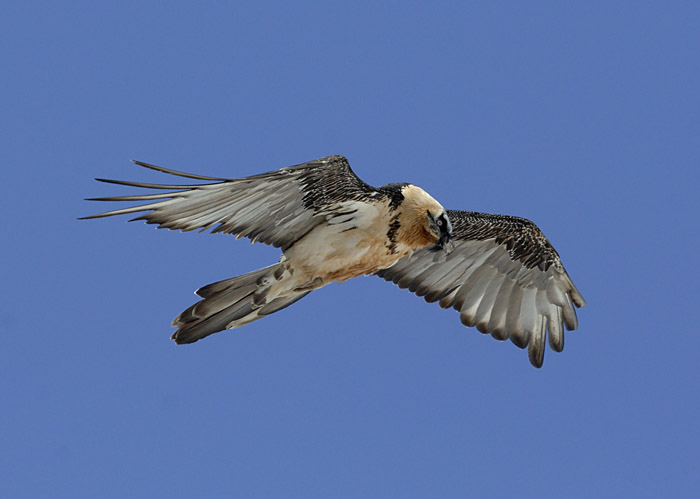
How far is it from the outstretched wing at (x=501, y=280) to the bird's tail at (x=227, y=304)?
2.33 m

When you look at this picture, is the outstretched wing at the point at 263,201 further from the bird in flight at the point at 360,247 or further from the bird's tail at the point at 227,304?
the bird's tail at the point at 227,304

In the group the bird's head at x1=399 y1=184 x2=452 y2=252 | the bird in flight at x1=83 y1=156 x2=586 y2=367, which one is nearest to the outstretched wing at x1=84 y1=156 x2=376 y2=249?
the bird in flight at x1=83 y1=156 x2=586 y2=367

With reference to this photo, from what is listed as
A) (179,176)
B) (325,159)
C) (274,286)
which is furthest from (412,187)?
(179,176)

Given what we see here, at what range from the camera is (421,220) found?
9.78 m

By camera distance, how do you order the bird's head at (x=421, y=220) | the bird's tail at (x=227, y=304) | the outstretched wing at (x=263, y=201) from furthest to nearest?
the bird's tail at (x=227, y=304) < the bird's head at (x=421, y=220) < the outstretched wing at (x=263, y=201)

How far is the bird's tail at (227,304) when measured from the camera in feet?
32.4

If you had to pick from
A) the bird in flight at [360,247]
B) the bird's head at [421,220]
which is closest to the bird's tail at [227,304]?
the bird in flight at [360,247]

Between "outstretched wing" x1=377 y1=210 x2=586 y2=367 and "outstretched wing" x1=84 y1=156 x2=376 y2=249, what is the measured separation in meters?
2.45

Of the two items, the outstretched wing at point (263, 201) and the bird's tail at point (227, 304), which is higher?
the outstretched wing at point (263, 201)

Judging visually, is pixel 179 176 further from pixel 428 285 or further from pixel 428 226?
pixel 428 285

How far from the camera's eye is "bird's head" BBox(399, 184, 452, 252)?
9.72 m

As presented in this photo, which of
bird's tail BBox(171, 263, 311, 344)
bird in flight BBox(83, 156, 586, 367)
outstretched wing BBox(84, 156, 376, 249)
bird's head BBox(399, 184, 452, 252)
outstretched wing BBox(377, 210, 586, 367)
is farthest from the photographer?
outstretched wing BBox(377, 210, 586, 367)

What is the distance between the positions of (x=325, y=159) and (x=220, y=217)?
1277 millimetres

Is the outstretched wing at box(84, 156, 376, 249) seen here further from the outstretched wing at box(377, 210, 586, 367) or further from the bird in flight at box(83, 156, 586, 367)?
the outstretched wing at box(377, 210, 586, 367)
